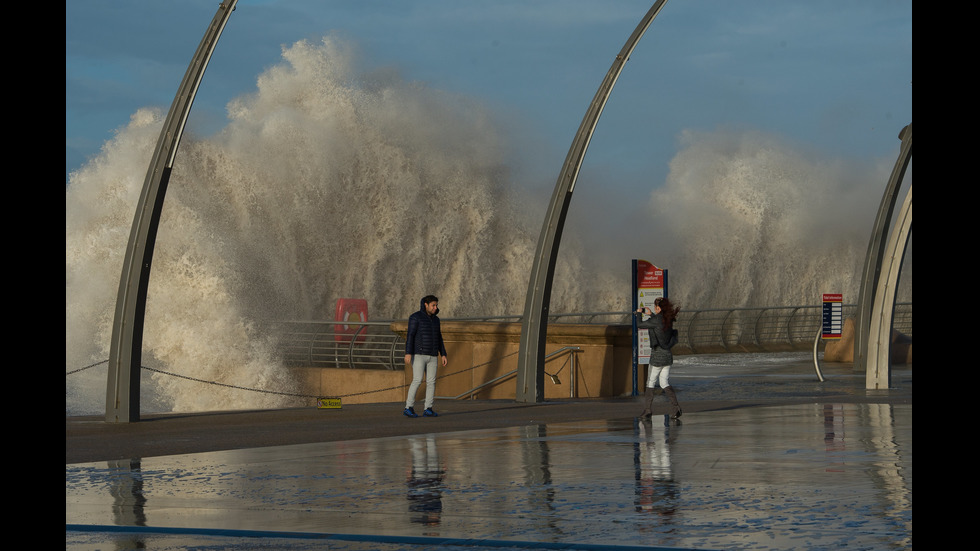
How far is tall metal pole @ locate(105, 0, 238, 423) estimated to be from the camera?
1623 centimetres

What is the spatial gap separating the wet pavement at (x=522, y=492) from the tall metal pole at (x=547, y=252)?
526cm

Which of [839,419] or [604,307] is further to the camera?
[604,307]

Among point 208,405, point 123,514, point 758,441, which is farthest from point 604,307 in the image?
point 123,514

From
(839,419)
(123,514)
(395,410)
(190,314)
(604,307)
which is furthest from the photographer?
(604,307)

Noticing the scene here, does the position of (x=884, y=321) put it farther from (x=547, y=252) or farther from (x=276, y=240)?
(x=276, y=240)

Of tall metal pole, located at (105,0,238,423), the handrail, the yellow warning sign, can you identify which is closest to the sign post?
the handrail

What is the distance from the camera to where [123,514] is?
26.9ft

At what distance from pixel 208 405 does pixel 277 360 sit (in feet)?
7.50

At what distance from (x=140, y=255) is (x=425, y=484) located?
7.81 metres

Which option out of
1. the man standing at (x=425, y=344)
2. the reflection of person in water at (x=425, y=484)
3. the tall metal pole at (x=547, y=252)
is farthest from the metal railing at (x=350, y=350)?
the reflection of person in water at (x=425, y=484)

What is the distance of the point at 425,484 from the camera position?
9.59m

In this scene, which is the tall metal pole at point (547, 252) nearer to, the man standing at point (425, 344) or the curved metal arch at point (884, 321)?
the man standing at point (425, 344)
